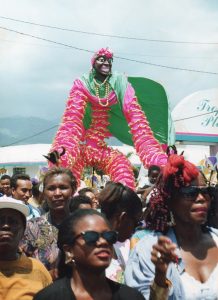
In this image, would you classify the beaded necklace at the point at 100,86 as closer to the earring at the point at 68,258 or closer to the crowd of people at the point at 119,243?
the crowd of people at the point at 119,243

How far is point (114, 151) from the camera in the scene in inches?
345

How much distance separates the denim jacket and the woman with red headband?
210 inches

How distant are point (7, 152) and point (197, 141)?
20241mm

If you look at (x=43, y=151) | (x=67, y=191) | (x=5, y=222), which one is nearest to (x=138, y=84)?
(x=67, y=191)

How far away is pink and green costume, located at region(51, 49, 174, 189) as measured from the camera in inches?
328

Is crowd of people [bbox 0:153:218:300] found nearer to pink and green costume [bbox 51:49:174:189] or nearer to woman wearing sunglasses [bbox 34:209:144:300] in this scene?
woman wearing sunglasses [bbox 34:209:144:300]

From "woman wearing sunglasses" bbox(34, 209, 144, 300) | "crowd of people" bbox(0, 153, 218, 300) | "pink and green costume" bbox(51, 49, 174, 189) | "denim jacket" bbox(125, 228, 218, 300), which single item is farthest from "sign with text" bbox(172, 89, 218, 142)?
"woman wearing sunglasses" bbox(34, 209, 144, 300)

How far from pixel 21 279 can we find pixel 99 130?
594 cm

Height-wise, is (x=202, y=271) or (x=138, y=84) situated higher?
(x=138, y=84)

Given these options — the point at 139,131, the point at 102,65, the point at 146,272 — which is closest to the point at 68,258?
the point at 146,272

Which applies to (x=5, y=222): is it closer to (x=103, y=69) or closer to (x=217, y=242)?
(x=217, y=242)

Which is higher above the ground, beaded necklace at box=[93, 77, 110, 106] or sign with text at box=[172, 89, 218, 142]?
sign with text at box=[172, 89, 218, 142]

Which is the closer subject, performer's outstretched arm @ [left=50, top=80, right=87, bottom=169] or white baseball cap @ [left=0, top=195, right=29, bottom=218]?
white baseball cap @ [left=0, top=195, right=29, bottom=218]

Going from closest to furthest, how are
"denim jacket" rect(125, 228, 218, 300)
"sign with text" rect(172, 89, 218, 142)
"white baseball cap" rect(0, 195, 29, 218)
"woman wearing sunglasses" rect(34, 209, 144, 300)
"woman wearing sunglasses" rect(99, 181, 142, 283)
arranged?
"woman wearing sunglasses" rect(34, 209, 144, 300) → "denim jacket" rect(125, 228, 218, 300) → "white baseball cap" rect(0, 195, 29, 218) → "woman wearing sunglasses" rect(99, 181, 142, 283) → "sign with text" rect(172, 89, 218, 142)
